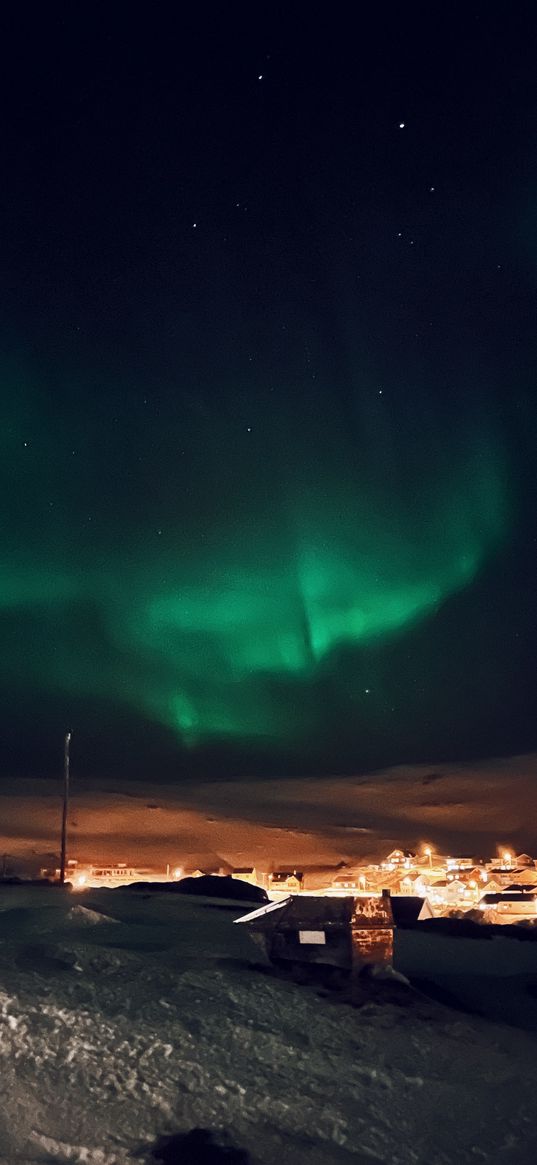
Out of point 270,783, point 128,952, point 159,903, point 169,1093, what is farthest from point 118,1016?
point 270,783

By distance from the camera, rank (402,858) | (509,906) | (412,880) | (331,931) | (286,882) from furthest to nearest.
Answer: (402,858) → (412,880) → (286,882) → (509,906) → (331,931)

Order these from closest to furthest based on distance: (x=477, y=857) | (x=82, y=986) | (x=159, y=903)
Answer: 1. (x=82, y=986)
2. (x=159, y=903)
3. (x=477, y=857)

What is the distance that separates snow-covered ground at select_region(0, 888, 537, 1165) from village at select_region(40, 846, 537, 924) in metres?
17.3

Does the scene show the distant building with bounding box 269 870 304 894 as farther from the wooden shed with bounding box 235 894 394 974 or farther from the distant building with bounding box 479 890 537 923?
the wooden shed with bounding box 235 894 394 974

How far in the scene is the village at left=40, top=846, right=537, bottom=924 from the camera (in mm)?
35812

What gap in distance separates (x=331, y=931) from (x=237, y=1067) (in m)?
3.60

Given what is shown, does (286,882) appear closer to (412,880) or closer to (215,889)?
(412,880)

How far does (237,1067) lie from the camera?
7996mm

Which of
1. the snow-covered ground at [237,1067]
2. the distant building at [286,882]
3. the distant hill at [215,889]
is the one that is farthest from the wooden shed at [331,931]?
the distant building at [286,882]

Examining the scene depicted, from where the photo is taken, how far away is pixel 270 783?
324 ft


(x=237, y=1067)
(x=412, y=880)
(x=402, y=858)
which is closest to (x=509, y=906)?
(x=412, y=880)

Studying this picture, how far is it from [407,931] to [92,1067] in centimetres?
1433

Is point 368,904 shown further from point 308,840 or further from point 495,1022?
point 308,840

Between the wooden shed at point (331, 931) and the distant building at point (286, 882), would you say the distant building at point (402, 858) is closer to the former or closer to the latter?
the distant building at point (286, 882)
